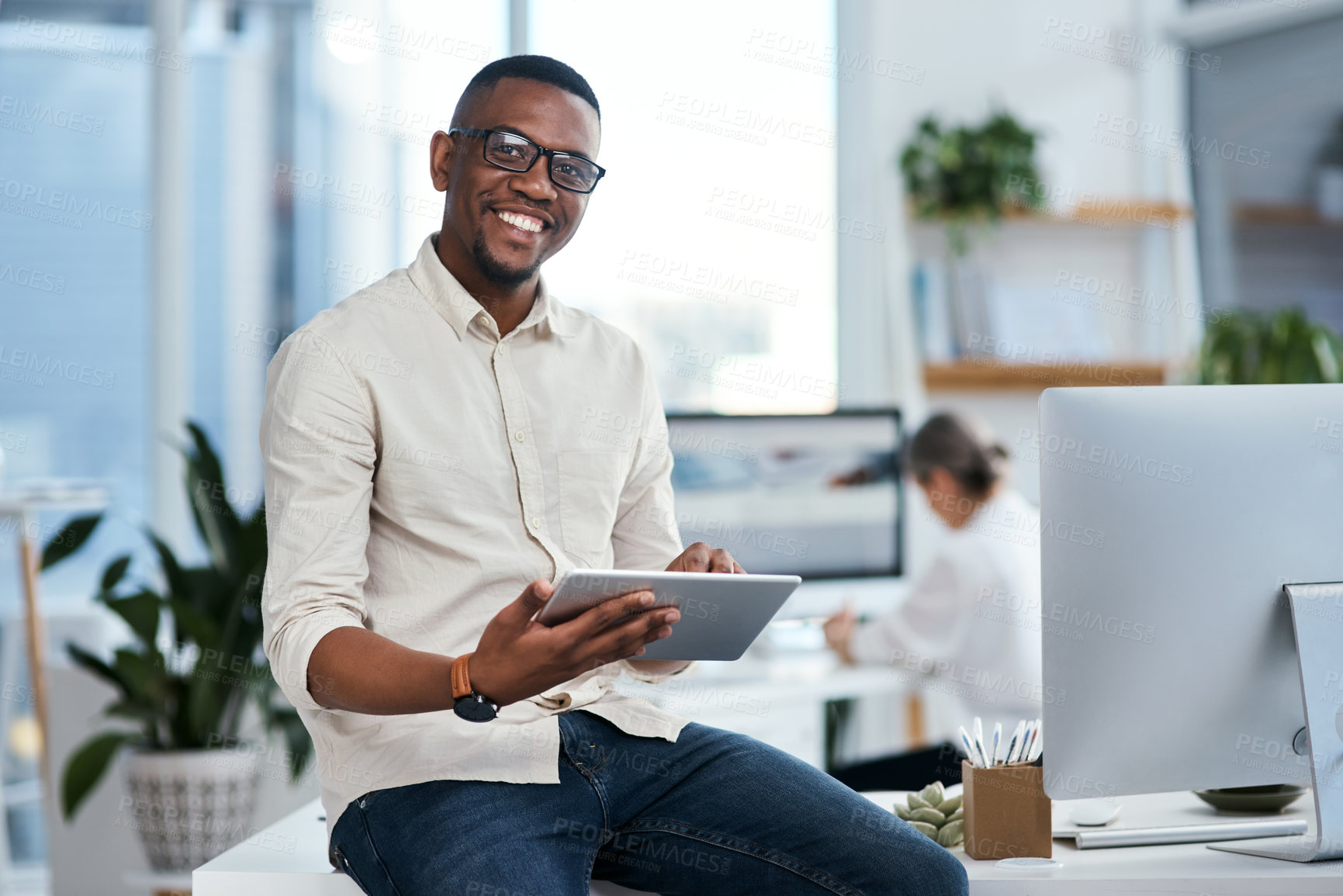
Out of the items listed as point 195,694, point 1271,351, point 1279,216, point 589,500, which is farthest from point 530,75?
point 1279,216

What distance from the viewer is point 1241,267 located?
396 cm

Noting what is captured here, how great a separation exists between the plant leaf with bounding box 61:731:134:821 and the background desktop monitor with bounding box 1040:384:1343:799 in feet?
6.36

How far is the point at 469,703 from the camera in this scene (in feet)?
3.54

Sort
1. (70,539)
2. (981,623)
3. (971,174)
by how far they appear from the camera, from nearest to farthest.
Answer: (70,539) < (981,623) < (971,174)

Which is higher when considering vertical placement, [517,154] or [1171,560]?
[517,154]

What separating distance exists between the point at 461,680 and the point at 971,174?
2.93 metres

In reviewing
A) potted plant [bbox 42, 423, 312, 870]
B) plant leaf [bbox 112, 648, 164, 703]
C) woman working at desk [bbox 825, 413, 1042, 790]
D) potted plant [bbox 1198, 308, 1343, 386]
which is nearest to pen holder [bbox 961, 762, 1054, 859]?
woman working at desk [bbox 825, 413, 1042, 790]

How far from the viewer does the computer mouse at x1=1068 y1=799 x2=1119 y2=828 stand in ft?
4.50

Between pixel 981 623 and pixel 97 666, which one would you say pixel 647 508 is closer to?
pixel 981 623

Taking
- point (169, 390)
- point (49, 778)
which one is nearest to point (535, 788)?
point (49, 778)

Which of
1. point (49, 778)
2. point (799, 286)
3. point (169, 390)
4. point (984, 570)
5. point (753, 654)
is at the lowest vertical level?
point (49, 778)

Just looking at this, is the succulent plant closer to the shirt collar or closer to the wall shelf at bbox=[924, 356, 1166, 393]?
the shirt collar

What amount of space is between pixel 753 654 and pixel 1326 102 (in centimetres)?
252

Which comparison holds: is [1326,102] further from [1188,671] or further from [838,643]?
[1188,671]
